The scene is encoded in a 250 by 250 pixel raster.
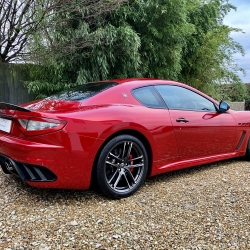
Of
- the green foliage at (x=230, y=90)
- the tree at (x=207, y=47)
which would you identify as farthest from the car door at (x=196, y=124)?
the green foliage at (x=230, y=90)

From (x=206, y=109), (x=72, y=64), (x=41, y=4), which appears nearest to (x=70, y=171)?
(x=206, y=109)

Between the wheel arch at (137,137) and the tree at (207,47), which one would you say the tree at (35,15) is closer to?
the tree at (207,47)

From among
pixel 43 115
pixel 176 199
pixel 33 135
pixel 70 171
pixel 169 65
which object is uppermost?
pixel 169 65

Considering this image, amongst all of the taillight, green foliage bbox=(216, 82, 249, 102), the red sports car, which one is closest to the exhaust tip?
the red sports car

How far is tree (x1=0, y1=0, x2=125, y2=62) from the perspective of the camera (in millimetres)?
4382

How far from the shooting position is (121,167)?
94.3 inches

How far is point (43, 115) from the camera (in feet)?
6.84

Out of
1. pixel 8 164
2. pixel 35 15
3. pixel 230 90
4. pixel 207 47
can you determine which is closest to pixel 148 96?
pixel 8 164

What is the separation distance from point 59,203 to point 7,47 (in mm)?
3910

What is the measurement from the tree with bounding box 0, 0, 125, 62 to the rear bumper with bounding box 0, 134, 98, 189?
282 centimetres

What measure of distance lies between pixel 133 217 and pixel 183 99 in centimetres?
156

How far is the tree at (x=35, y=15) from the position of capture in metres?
4.38

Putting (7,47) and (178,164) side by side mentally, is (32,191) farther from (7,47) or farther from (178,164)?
(7,47)

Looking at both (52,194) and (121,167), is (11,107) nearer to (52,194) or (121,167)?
(52,194)
